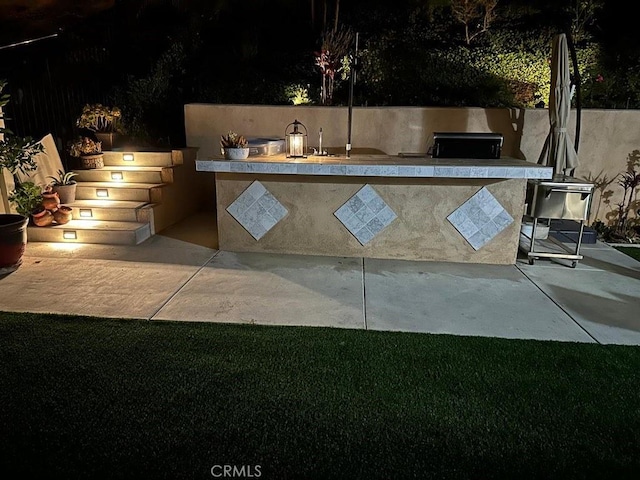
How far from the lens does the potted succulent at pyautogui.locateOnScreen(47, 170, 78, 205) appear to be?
5812mm

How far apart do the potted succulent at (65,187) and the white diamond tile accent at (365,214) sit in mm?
3391

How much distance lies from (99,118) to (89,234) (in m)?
2.18

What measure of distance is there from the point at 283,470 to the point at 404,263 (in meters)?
3.13

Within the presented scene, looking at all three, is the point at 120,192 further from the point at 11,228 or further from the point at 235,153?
the point at 235,153

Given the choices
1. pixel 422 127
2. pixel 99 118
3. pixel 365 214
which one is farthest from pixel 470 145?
pixel 99 118

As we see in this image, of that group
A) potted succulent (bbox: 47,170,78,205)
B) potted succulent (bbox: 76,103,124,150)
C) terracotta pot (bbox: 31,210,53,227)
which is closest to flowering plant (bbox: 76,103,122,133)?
potted succulent (bbox: 76,103,124,150)

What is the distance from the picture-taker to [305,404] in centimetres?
253

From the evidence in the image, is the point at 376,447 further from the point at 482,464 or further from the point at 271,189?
the point at 271,189

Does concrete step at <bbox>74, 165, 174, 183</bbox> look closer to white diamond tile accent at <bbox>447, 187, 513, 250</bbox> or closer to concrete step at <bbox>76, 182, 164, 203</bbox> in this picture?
concrete step at <bbox>76, 182, 164, 203</bbox>

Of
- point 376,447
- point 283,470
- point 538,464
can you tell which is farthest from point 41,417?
point 538,464

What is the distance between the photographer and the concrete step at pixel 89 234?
17.7ft

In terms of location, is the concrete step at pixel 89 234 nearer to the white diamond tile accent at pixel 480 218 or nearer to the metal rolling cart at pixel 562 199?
the white diamond tile accent at pixel 480 218

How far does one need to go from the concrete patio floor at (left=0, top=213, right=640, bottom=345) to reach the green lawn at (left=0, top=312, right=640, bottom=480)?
261 mm
